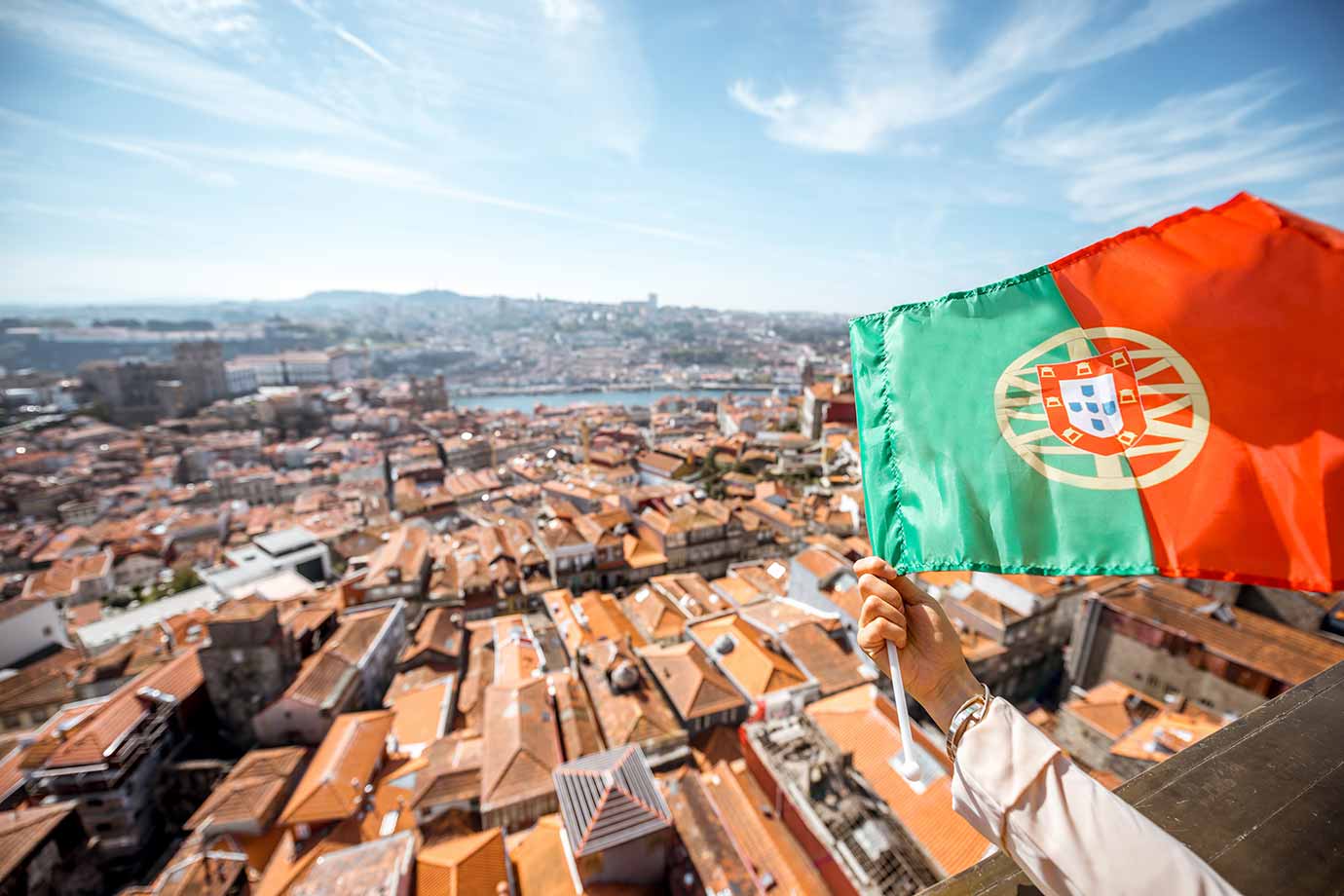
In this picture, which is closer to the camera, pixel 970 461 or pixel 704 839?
pixel 970 461

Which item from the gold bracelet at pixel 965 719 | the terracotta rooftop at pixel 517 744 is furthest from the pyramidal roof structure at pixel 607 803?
the gold bracelet at pixel 965 719

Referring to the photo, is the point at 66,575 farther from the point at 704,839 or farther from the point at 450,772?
the point at 704,839

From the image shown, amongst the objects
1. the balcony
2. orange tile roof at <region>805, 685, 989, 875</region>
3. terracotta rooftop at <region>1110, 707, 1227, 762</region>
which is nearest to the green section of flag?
the balcony

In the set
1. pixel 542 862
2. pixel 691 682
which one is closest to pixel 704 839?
pixel 542 862

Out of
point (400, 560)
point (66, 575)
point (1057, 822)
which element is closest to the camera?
point (1057, 822)

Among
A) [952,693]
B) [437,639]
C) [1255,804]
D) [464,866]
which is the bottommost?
[437,639]

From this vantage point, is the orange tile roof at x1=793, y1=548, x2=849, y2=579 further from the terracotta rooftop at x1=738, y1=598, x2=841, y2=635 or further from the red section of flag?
the red section of flag

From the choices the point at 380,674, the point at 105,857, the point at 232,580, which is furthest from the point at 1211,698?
the point at 232,580
